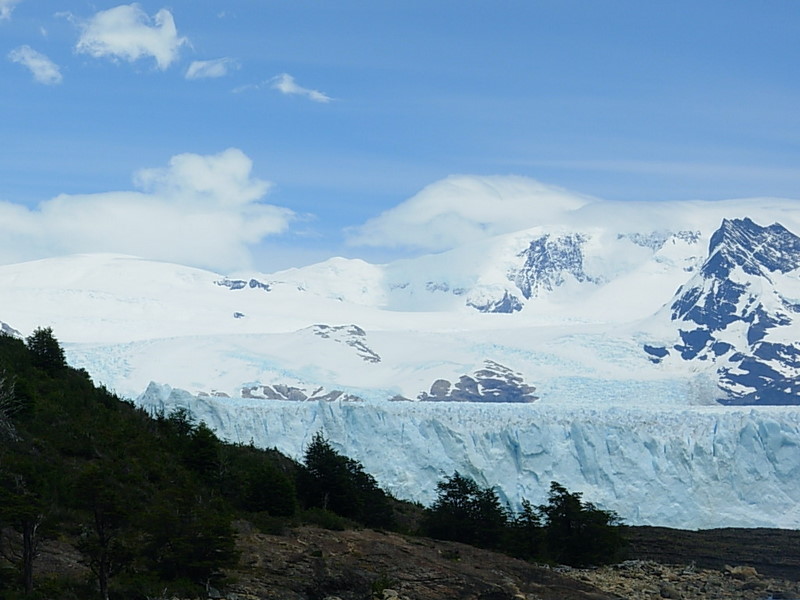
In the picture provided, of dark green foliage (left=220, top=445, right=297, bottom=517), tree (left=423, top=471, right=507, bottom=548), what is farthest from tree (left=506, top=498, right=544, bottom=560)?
dark green foliage (left=220, top=445, right=297, bottom=517)

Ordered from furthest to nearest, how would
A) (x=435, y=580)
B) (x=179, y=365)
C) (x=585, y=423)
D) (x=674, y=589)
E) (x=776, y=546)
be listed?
(x=179, y=365) < (x=585, y=423) < (x=776, y=546) < (x=674, y=589) < (x=435, y=580)

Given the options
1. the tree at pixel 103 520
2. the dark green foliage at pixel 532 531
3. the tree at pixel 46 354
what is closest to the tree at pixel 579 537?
the dark green foliage at pixel 532 531

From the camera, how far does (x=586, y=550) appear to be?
32.4 metres

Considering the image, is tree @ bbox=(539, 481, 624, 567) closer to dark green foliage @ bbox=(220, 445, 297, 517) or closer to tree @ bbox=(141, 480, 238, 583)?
dark green foliage @ bbox=(220, 445, 297, 517)

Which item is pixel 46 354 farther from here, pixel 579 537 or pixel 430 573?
pixel 579 537

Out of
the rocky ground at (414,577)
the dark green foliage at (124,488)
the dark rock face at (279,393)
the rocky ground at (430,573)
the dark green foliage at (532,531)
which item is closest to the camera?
the dark green foliage at (124,488)

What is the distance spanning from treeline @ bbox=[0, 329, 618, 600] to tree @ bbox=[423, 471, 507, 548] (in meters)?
0.04

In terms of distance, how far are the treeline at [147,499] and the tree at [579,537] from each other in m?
0.05

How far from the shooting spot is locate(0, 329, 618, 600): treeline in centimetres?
1852

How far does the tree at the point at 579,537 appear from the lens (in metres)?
32.2

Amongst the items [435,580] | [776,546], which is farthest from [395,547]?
[776,546]

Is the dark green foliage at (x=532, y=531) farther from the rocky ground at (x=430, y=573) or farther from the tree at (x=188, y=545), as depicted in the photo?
the tree at (x=188, y=545)

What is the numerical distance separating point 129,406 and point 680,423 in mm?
64905

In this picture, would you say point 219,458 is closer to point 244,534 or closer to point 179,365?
point 244,534
